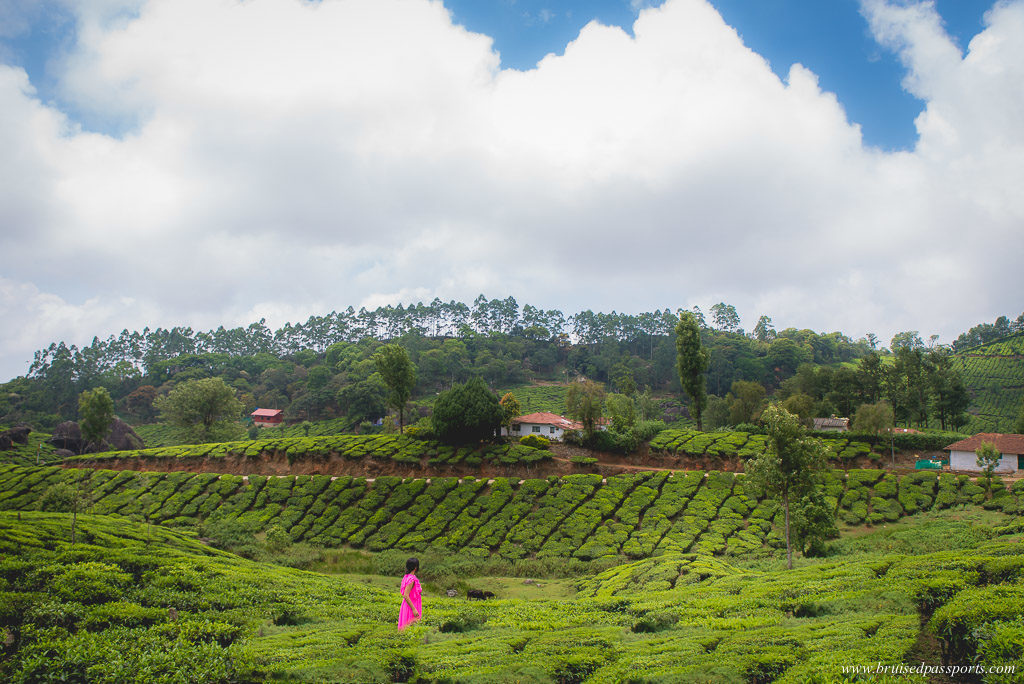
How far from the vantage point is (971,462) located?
3089 centimetres

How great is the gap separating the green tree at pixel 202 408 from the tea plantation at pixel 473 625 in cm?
3515

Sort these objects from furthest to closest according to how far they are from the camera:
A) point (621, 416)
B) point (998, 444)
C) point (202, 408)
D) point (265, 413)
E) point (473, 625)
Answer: point (265, 413), point (202, 408), point (621, 416), point (998, 444), point (473, 625)

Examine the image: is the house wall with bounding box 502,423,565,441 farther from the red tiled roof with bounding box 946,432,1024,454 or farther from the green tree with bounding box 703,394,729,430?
the red tiled roof with bounding box 946,432,1024,454

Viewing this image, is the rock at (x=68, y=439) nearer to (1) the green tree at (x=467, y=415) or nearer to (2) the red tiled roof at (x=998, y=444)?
(1) the green tree at (x=467, y=415)

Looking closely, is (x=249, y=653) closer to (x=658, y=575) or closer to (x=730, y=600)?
(x=730, y=600)

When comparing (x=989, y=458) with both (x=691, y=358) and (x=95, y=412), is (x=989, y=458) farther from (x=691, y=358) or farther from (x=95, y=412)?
(x=95, y=412)

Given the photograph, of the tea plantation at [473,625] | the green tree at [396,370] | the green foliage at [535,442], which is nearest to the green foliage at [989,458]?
the tea plantation at [473,625]

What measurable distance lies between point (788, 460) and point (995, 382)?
270 ft

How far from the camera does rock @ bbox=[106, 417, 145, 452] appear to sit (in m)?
54.1

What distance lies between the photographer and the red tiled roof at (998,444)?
100 feet

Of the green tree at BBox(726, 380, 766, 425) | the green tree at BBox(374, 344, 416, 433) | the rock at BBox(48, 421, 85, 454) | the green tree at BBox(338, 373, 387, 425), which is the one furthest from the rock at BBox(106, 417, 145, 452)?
the green tree at BBox(726, 380, 766, 425)

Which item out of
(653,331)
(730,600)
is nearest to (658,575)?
(730,600)

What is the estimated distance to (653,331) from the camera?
373 feet

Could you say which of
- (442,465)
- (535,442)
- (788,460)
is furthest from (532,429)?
(788,460)
